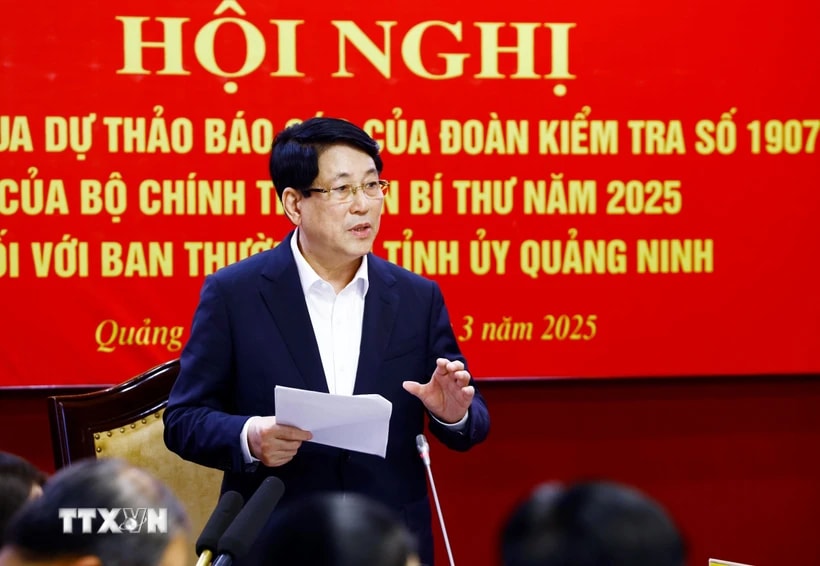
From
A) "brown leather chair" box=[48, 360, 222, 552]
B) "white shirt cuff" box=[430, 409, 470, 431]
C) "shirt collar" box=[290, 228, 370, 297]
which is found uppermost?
"shirt collar" box=[290, 228, 370, 297]

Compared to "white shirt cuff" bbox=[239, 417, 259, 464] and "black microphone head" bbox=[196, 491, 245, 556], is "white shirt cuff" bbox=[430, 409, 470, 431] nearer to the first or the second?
"white shirt cuff" bbox=[239, 417, 259, 464]

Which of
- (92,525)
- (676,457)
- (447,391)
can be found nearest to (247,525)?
(92,525)

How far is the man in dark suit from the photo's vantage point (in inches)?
83.7

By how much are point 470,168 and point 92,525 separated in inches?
96.1

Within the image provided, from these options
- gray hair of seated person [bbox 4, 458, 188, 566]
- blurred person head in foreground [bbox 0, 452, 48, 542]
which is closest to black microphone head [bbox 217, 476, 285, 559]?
blurred person head in foreground [bbox 0, 452, 48, 542]

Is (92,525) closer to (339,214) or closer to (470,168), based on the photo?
(339,214)

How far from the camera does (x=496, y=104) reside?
127 inches

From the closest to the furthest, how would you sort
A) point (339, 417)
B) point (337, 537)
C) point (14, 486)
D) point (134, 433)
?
point (337, 537)
point (14, 486)
point (339, 417)
point (134, 433)

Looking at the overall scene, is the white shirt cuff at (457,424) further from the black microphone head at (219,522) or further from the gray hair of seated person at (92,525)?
the gray hair of seated person at (92,525)

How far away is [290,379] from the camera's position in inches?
84.0

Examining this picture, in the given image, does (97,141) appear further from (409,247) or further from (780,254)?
(780,254)

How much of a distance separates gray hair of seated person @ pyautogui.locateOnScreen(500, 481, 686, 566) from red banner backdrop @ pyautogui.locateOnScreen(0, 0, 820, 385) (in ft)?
7.78

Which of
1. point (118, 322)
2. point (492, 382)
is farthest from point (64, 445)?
point (492, 382)

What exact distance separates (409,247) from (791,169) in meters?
1.17
